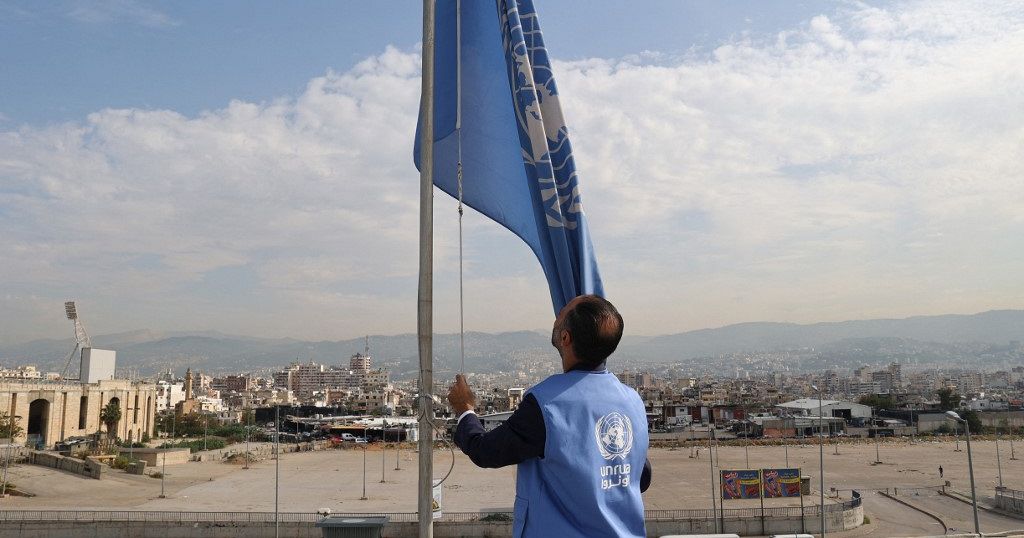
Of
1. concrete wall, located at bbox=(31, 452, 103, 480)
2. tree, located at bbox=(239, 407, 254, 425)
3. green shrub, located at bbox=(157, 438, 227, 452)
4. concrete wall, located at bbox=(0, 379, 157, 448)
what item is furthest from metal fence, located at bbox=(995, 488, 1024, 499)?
tree, located at bbox=(239, 407, 254, 425)

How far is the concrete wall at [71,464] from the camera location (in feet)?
109

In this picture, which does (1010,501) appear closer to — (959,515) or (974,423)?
(959,515)

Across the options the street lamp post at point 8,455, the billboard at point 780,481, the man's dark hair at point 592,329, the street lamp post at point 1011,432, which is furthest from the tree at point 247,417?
the man's dark hair at point 592,329

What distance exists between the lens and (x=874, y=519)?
77.7 feet

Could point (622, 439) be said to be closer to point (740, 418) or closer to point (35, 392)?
point (35, 392)

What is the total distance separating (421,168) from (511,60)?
0.71m

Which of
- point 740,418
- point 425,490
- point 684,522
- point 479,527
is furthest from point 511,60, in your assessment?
point 740,418

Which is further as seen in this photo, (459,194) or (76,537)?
(76,537)

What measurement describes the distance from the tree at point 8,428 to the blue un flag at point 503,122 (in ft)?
140

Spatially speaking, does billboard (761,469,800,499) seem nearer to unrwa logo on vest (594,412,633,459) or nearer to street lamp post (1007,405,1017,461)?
unrwa logo on vest (594,412,633,459)

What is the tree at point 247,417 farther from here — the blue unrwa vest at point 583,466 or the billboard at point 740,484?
the blue unrwa vest at point 583,466

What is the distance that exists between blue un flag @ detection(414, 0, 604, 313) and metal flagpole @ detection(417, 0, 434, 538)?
0.20 m

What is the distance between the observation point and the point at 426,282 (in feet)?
11.7

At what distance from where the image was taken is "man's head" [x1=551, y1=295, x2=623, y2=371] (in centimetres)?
210
